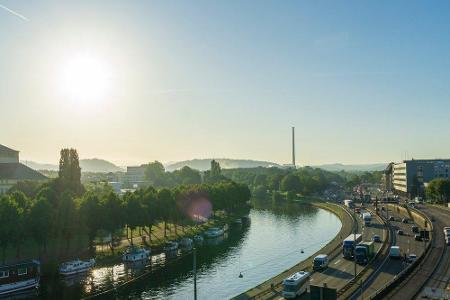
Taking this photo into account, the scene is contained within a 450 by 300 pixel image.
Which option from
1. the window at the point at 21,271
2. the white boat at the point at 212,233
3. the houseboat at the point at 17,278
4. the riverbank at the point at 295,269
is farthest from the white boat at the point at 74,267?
the white boat at the point at 212,233

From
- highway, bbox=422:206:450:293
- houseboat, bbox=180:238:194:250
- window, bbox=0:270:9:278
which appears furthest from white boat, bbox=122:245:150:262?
highway, bbox=422:206:450:293

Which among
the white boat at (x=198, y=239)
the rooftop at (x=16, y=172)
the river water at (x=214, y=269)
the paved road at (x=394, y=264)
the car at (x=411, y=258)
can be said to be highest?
the rooftop at (x=16, y=172)

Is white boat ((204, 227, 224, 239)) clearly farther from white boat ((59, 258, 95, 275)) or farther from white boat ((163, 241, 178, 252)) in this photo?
white boat ((59, 258, 95, 275))

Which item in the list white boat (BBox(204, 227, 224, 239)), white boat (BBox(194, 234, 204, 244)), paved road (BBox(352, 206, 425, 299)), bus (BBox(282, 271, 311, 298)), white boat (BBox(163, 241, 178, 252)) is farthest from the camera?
white boat (BBox(204, 227, 224, 239))

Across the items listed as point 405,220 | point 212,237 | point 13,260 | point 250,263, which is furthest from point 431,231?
point 13,260

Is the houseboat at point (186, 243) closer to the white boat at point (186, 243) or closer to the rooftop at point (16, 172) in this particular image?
the white boat at point (186, 243)
